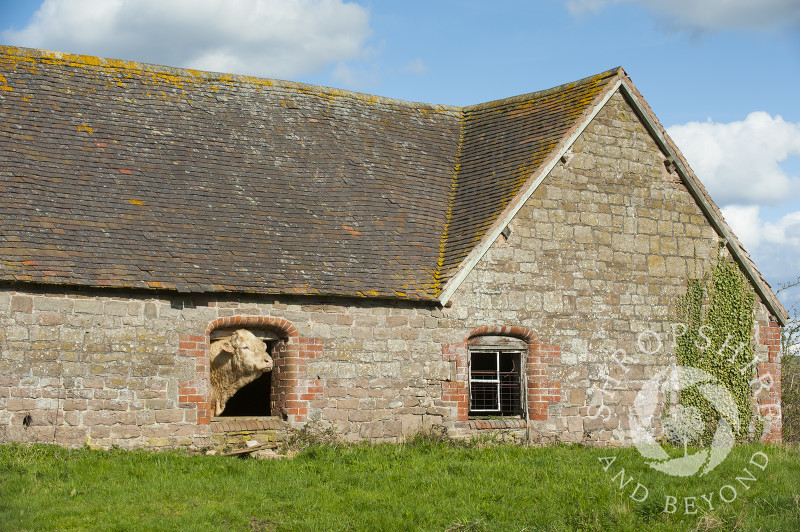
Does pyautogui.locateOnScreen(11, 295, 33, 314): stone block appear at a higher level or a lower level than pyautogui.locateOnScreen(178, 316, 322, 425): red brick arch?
higher

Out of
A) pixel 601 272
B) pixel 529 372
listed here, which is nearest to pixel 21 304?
pixel 529 372

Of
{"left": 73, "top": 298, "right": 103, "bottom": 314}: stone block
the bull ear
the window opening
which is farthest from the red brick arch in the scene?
the window opening

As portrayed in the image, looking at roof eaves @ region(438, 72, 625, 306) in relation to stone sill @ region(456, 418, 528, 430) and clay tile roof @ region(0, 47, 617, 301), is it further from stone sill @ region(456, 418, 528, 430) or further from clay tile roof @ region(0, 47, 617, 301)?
stone sill @ region(456, 418, 528, 430)

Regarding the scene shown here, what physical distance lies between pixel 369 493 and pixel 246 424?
3646mm

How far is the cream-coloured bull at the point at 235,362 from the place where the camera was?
14.1 meters

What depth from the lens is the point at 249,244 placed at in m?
14.8

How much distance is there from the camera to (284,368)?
566 inches

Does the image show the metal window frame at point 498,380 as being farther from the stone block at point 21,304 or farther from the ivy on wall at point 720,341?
the stone block at point 21,304

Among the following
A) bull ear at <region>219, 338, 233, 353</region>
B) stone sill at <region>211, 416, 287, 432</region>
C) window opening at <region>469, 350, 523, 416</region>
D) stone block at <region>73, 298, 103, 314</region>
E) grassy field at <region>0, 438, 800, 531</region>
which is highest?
stone block at <region>73, 298, 103, 314</region>

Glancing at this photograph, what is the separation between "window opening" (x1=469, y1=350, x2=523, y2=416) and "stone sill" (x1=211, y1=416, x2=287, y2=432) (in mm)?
3509

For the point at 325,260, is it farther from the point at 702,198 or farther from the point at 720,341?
the point at 720,341

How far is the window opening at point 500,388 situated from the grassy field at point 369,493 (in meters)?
2.40

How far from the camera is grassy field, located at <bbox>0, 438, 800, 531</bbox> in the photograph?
401 inches

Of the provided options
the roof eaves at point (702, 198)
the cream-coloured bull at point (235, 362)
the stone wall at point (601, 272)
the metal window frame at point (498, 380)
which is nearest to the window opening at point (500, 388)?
the metal window frame at point (498, 380)
